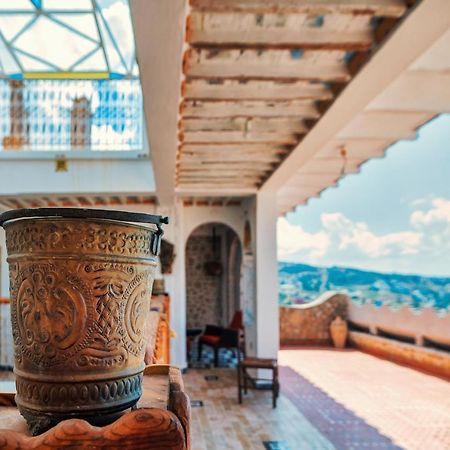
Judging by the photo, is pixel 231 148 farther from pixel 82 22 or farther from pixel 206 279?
pixel 206 279

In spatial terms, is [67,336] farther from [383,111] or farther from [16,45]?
[16,45]

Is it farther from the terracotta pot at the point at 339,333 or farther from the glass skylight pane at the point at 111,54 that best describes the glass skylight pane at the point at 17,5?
the terracotta pot at the point at 339,333

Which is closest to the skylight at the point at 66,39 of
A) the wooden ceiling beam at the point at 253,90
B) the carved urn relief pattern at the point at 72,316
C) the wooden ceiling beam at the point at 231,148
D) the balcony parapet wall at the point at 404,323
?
the wooden ceiling beam at the point at 231,148

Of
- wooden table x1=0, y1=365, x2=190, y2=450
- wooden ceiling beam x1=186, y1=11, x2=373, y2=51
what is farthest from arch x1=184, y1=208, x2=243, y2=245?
wooden table x1=0, y1=365, x2=190, y2=450

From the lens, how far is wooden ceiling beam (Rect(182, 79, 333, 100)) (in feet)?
9.36

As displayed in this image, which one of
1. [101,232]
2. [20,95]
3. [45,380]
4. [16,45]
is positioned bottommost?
[45,380]

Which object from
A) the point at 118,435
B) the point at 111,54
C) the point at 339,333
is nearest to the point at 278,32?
the point at 118,435

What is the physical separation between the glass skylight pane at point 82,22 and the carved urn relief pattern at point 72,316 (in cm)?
857

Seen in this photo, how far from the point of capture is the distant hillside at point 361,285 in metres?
11.0

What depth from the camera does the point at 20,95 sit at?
7297 millimetres

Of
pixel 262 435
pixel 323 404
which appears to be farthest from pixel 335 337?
pixel 262 435

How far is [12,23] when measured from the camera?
848 centimetres

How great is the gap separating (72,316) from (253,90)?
2.49 m

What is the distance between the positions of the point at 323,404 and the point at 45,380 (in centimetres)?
575
